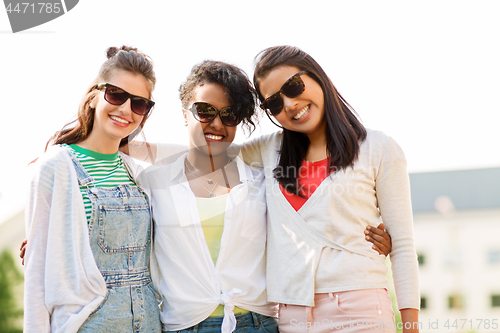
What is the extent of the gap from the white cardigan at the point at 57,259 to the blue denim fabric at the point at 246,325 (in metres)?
0.52

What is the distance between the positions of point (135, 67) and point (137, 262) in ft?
3.61

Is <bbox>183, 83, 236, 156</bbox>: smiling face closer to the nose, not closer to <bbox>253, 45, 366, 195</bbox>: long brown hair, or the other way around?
the nose

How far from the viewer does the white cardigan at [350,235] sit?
2197 mm

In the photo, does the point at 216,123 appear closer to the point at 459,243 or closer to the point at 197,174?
the point at 197,174

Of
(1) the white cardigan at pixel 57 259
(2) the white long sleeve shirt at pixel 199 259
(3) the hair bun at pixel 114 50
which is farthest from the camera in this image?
(3) the hair bun at pixel 114 50

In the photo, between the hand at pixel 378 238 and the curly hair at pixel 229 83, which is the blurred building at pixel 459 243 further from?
the hand at pixel 378 238

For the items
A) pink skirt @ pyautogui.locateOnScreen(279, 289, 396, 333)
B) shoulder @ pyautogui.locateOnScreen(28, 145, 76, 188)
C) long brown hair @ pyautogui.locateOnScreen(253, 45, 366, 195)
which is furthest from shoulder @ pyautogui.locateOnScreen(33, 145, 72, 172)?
pink skirt @ pyautogui.locateOnScreen(279, 289, 396, 333)

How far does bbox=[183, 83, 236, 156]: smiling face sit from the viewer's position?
260 centimetres

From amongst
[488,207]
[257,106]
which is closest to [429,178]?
[488,207]

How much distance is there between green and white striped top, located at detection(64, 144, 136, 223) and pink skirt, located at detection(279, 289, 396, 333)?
3.93 feet

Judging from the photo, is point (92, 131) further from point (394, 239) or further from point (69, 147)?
point (394, 239)

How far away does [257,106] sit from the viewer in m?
2.79

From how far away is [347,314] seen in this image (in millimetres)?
2127

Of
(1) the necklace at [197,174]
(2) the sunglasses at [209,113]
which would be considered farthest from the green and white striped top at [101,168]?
(2) the sunglasses at [209,113]
